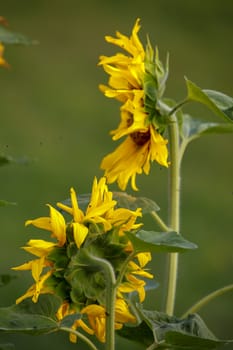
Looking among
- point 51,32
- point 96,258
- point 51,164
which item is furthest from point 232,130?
point 51,32

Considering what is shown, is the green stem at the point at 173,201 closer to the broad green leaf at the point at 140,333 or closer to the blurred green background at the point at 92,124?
the broad green leaf at the point at 140,333

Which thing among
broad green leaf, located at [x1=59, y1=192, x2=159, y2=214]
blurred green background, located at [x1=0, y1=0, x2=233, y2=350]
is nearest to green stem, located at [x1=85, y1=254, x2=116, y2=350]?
broad green leaf, located at [x1=59, y1=192, x2=159, y2=214]

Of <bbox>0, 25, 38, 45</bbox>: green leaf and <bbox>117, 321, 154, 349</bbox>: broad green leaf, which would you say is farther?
<bbox>0, 25, 38, 45</bbox>: green leaf

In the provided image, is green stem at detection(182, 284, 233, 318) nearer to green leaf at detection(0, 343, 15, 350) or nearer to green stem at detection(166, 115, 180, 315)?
green stem at detection(166, 115, 180, 315)

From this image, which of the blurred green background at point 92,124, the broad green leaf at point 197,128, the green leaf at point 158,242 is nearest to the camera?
the green leaf at point 158,242

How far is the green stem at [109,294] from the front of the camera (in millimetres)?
678

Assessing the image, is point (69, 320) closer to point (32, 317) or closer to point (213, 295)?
point (32, 317)

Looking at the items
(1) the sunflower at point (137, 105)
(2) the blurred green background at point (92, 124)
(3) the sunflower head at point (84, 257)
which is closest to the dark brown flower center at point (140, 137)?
(1) the sunflower at point (137, 105)

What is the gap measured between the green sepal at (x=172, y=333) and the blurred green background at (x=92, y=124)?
678mm

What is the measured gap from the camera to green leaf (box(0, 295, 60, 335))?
2.24 feet

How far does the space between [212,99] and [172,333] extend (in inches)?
7.7

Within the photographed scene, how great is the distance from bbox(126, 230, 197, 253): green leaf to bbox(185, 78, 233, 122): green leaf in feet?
0.39

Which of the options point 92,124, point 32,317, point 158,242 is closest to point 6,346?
Result: point 32,317

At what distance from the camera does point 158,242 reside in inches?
25.9
